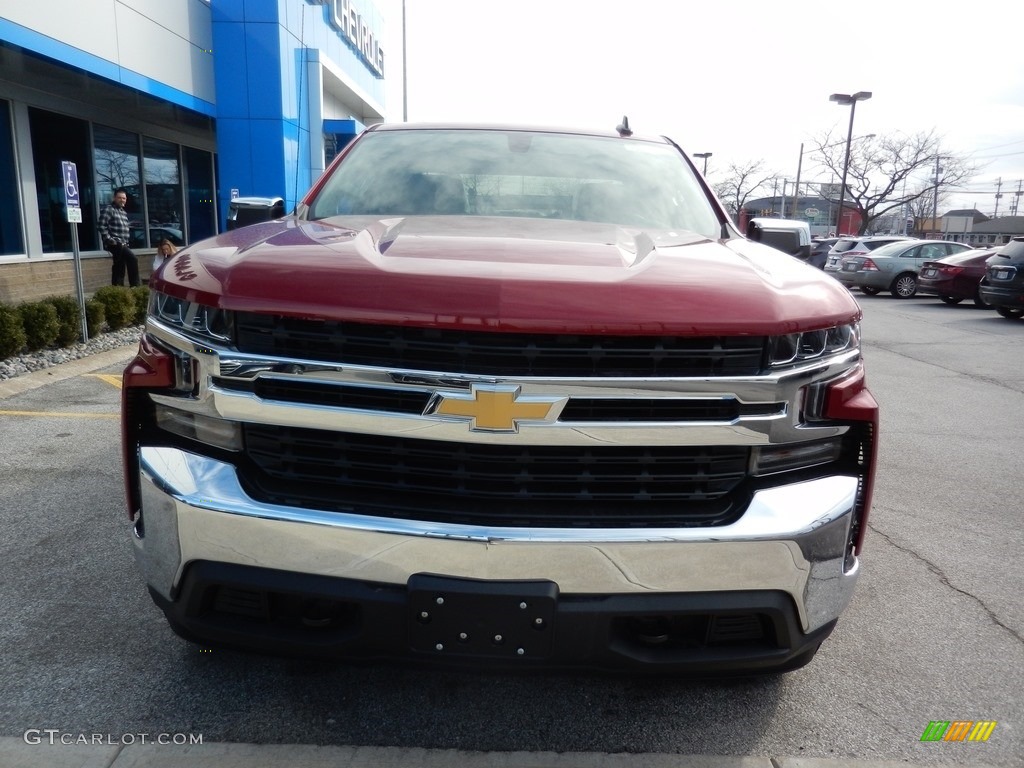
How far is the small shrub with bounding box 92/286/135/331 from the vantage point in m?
9.55

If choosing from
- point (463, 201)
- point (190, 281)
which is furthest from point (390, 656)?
Result: point (463, 201)

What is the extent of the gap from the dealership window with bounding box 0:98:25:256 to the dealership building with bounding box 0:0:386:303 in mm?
20

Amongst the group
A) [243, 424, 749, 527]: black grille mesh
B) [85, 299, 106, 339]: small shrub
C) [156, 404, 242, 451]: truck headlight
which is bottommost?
[85, 299, 106, 339]: small shrub

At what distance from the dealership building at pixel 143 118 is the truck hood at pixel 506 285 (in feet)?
22.7

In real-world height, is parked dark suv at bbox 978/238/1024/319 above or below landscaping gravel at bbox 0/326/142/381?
above

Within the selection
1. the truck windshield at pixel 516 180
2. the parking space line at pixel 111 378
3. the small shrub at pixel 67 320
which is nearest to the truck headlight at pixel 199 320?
the truck windshield at pixel 516 180

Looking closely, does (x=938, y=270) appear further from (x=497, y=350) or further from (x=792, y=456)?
(x=497, y=350)

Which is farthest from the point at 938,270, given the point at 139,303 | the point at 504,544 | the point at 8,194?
the point at 504,544

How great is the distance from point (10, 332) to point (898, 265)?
19.9 meters

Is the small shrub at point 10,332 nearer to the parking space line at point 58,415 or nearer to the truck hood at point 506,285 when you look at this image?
the parking space line at point 58,415

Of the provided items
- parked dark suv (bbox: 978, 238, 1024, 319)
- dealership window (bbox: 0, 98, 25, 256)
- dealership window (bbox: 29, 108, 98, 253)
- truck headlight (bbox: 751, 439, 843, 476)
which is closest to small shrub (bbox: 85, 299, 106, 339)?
dealership window (bbox: 0, 98, 25, 256)

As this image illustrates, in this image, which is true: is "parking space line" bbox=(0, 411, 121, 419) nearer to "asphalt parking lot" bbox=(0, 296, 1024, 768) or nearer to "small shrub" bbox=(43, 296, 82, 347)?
"asphalt parking lot" bbox=(0, 296, 1024, 768)

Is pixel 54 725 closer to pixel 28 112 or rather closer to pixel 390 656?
pixel 390 656

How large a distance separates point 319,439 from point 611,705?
49.2 inches
